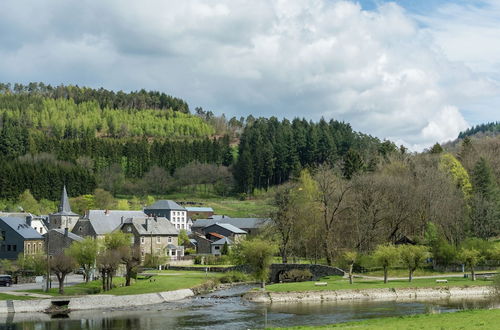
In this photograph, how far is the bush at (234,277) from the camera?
7669cm

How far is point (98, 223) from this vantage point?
9950 centimetres

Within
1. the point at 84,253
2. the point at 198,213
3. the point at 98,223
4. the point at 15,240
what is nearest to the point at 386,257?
the point at 84,253

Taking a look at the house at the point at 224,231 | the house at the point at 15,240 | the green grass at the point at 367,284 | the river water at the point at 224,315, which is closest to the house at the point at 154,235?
the house at the point at 15,240

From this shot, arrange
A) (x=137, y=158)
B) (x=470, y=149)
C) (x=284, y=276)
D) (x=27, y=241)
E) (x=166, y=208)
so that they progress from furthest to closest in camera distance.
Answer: (x=137, y=158) → (x=166, y=208) → (x=470, y=149) → (x=27, y=241) → (x=284, y=276)

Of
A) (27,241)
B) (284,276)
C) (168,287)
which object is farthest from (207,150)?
(168,287)

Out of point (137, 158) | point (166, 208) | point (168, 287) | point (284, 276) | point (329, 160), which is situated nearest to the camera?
point (168, 287)

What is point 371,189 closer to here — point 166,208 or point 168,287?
point 168,287

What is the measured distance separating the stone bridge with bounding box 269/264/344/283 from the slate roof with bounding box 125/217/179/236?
96.4ft

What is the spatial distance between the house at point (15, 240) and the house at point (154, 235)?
518 inches

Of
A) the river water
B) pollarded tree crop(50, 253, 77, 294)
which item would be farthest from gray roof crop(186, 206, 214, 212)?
the river water

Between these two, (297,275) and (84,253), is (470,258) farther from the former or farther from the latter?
(84,253)

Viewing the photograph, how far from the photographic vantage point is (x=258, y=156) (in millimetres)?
164250

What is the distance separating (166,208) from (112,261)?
74658 mm

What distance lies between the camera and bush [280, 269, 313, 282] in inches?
2872
